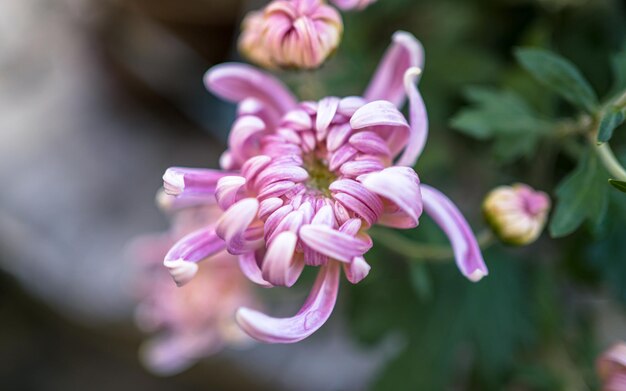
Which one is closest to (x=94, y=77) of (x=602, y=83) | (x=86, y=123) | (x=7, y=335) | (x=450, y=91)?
(x=86, y=123)

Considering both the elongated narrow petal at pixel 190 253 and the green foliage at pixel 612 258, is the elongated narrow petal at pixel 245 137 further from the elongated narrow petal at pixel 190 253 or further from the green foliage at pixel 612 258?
the green foliage at pixel 612 258

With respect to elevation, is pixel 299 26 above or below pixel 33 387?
above

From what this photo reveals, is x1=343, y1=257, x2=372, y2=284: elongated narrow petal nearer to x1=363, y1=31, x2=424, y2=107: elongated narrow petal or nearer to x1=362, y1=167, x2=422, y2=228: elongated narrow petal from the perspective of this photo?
x1=362, y1=167, x2=422, y2=228: elongated narrow petal

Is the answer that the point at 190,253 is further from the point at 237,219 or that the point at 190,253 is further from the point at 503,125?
the point at 503,125

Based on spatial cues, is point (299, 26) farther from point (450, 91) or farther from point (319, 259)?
point (450, 91)

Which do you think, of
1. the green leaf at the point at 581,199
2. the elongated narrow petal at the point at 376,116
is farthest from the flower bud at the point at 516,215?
the elongated narrow petal at the point at 376,116

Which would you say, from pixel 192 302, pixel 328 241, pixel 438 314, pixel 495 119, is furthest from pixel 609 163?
pixel 192 302

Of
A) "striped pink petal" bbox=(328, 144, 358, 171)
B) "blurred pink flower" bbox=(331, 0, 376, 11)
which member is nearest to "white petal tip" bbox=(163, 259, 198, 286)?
"striped pink petal" bbox=(328, 144, 358, 171)

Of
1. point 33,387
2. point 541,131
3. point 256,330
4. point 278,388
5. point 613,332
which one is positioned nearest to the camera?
point 256,330
